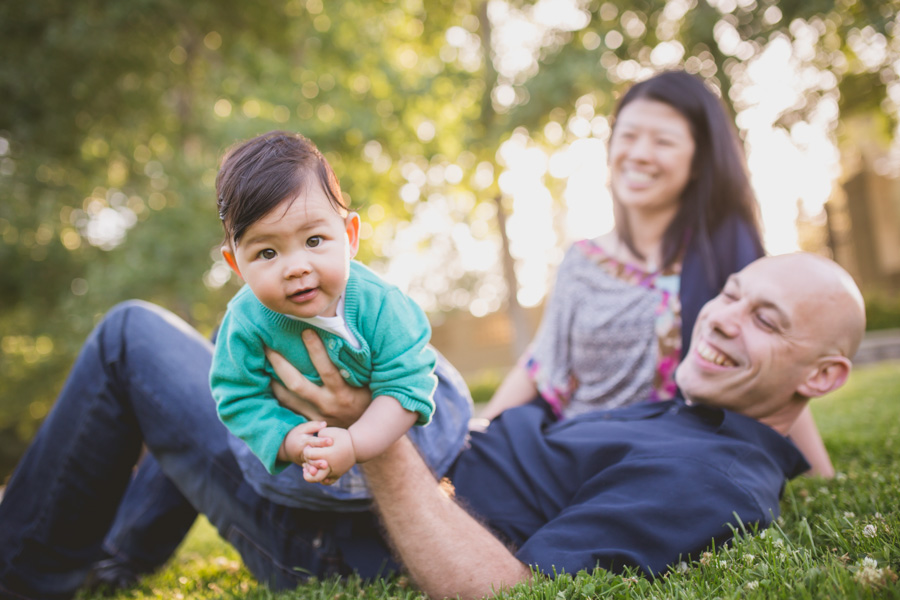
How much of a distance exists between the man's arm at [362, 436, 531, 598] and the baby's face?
0.53 m

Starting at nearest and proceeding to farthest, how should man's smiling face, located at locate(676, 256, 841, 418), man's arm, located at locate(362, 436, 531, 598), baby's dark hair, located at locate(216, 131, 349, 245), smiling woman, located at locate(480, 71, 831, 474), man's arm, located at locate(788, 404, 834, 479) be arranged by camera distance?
baby's dark hair, located at locate(216, 131, 349, 245), man's arm, located at locate(362, 436, 531, 598), man's smiling face, located at locate(676, 256, 841, 418), man's arm, located at locate(788, 404, 834, 479), smiling woman, located at locate(480, 71, 831, 474)

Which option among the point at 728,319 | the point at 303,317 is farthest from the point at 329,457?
the point at 728,319

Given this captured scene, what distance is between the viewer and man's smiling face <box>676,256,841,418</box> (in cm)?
216

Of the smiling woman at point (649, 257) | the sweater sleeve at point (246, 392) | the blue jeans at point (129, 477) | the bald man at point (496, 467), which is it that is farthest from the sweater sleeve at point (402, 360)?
the smiling woman at point (649, 257)

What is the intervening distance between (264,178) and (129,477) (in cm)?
156

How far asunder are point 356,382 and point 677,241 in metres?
1.93

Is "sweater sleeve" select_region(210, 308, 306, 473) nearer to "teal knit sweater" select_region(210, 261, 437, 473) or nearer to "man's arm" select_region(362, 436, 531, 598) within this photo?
"teal knit sweater" select_region(210, 261, 437, 473)

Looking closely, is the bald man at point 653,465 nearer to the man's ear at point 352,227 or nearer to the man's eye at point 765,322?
the man's eye at point 765,322

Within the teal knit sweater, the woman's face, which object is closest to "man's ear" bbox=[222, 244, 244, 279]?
the teal knit sweater

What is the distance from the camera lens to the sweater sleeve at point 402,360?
1729 millimetres

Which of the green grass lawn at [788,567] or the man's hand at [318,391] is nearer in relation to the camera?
the green grass lawn at [788,567]

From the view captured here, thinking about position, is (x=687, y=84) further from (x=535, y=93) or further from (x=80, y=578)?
(x=535, y=93)

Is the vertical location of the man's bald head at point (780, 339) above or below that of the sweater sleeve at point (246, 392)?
below

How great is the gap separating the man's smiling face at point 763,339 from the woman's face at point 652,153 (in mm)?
894
